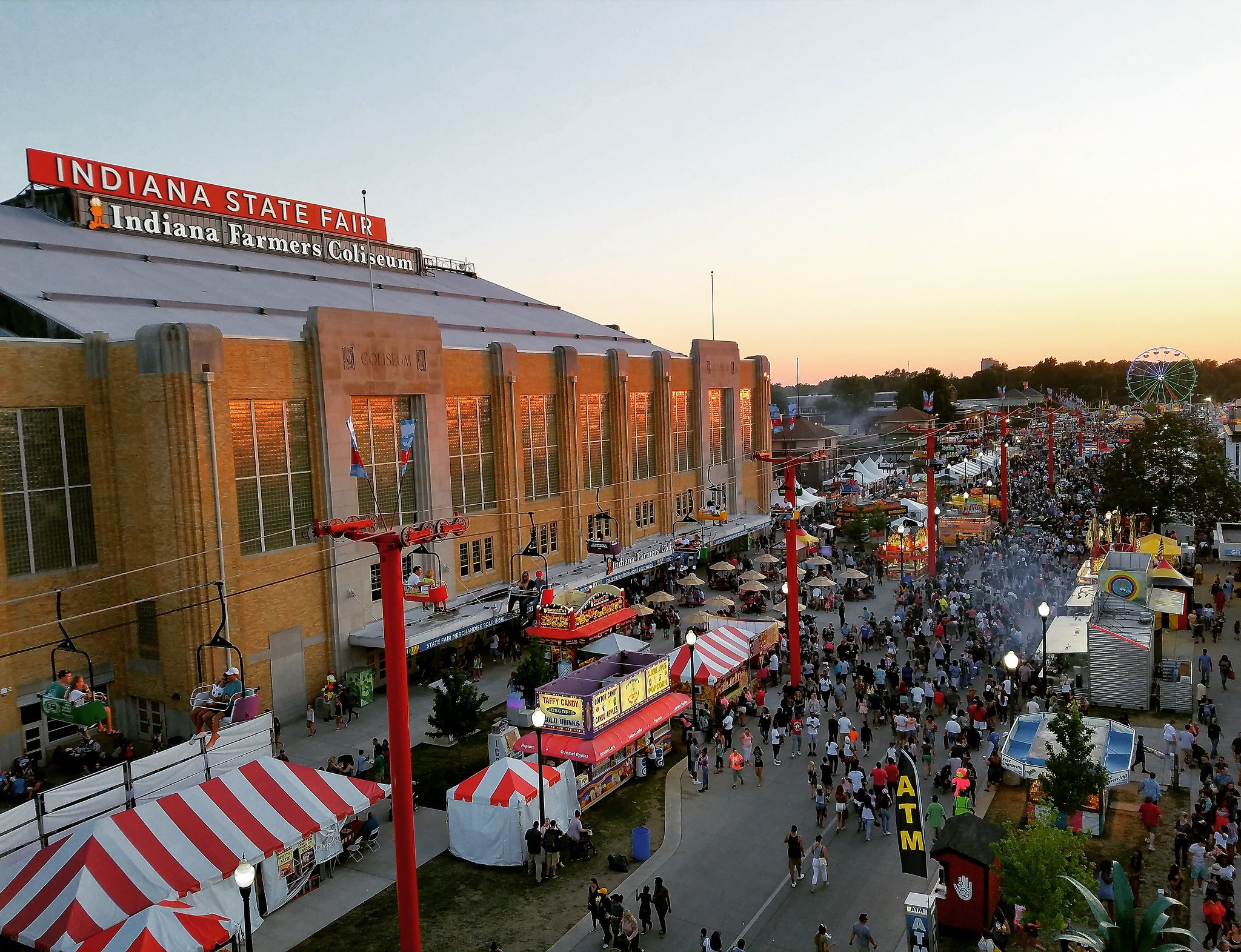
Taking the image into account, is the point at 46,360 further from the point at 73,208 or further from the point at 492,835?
the point at 492,835

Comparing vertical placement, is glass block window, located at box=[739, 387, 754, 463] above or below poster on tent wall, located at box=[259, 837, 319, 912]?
above

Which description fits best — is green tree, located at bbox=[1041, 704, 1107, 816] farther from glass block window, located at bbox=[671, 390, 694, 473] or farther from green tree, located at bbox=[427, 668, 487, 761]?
glass block window, located at bbox=[671, 390, 694, 473]

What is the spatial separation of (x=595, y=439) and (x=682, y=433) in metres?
10.1

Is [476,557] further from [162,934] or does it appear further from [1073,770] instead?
[1073,770]

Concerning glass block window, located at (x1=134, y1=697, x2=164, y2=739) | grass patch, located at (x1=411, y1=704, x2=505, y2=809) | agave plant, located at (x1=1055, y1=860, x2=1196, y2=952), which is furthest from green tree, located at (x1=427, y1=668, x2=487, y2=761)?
agave plant, located at (x1=1055, y1=860, x2=1196, y2=952)

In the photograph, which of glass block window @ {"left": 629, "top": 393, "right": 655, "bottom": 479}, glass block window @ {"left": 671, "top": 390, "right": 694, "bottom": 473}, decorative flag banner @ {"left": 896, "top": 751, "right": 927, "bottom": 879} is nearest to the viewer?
decorative flag banner @ {"left": 896, "top": 751, "right": 927, "bottom": 879}

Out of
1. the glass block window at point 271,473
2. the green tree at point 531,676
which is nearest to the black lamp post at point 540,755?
the green tree at point 531,676

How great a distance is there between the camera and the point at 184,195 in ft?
146

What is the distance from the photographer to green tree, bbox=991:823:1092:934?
1501 centimetres

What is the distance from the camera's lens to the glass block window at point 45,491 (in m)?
26.2

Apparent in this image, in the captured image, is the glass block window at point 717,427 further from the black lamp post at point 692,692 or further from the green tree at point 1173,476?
the black lamp post at point 692,692

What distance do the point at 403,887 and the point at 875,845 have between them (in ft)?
35.8

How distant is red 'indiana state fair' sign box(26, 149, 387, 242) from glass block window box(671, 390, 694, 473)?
2115cm

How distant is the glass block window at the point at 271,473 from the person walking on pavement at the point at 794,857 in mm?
19807
